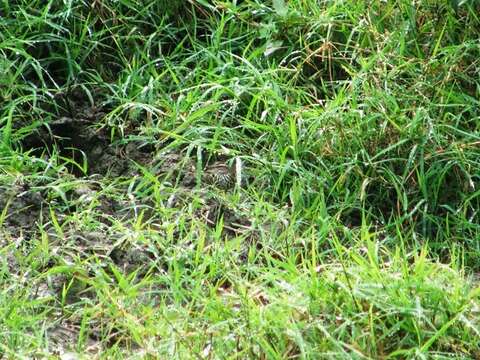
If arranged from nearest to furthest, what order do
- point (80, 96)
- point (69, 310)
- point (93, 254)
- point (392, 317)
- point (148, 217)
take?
point (392, 317)
point (69, 310)
point (93, 254)
point (148, 217)
point (80, 96)

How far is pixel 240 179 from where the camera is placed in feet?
13.2

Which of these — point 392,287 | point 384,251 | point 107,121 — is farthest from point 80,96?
point 392,287

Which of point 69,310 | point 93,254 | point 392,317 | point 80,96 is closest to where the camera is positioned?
point 392,317

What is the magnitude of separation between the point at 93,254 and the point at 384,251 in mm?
987

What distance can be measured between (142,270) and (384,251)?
81 cm

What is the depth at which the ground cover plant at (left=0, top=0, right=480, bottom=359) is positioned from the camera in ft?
10.2

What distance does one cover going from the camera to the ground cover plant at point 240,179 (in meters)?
3.12

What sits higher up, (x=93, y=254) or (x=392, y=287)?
(x=392, y=287)

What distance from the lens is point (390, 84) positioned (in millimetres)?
4246

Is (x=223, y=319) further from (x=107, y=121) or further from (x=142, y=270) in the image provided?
(x=107, y=121)

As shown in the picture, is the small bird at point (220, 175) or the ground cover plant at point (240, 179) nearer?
the ground cover plant at point (240, 179)

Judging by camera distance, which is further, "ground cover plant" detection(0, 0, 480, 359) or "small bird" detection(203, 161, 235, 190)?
"small bird" detection(203, 161, 235, 190)

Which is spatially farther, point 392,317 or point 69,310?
point 69,310

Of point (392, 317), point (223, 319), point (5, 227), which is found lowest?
point (5, 227)
